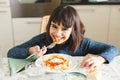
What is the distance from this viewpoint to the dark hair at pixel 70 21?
1.24 metres

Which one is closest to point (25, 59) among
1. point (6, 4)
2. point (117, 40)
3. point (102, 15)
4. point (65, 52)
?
point (65, 52)

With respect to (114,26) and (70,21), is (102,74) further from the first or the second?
(114,26)

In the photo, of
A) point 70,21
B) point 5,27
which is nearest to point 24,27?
point 5,27

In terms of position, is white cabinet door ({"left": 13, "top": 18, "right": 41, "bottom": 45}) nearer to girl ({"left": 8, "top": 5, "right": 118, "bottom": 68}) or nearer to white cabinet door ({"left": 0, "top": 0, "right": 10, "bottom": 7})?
white cabinet door ({"left": 0, "top": 0, "right": 10, "bottom": 7})

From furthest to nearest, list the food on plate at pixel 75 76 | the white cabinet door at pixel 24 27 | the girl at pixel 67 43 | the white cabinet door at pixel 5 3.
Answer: the white cabinet door at pixel 24 27 < the white cabinet door at pixel 5 3 < the girl at pixel 67 43 < the food on plate at pixel 75 76

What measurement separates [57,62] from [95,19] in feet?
4.78

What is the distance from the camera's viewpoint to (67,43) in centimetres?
137

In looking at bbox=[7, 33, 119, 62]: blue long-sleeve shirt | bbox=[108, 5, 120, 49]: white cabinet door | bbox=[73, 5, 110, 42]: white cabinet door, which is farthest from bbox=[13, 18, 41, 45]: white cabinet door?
bbox=[7, 33, 119, 62]: blue long-sleeve shirt

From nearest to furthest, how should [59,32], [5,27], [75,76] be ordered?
[75,76] < [59,32] < [5,27]

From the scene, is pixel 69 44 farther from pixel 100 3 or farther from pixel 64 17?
pixel 100 3

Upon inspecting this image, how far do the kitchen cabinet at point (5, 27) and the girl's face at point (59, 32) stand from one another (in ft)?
4.19

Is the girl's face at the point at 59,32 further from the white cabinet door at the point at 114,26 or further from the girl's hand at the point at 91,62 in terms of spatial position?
the white cabinet door at the point at 114,26

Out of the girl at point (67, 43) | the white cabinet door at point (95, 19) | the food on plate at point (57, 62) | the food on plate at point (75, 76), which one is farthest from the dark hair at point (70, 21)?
the white cabinet door at point (95, 19)

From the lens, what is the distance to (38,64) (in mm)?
1153
